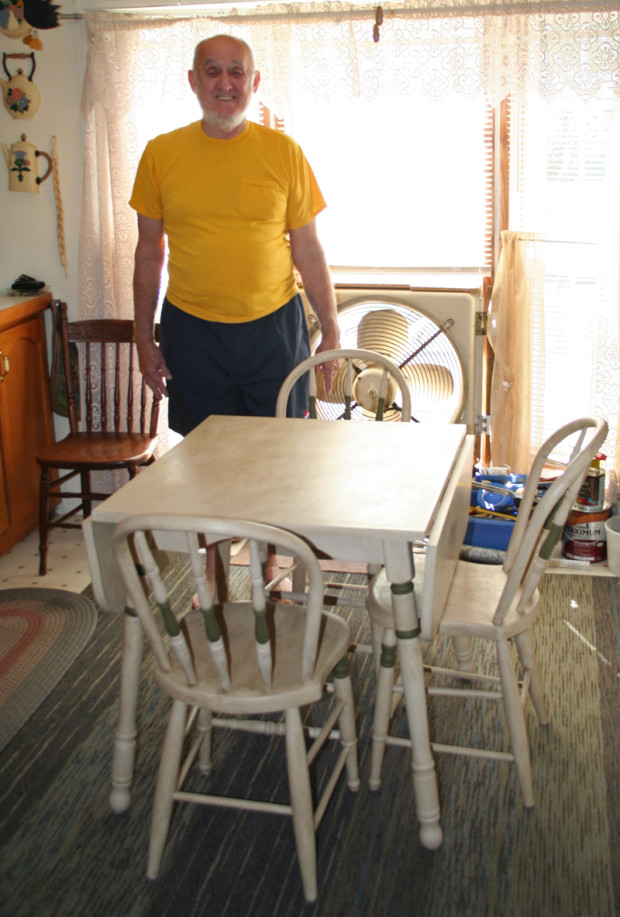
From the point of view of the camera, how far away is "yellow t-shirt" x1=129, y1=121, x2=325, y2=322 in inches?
104

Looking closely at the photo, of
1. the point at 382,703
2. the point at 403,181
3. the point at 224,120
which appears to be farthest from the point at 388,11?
the point at 382,703

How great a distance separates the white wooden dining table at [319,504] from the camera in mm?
1746

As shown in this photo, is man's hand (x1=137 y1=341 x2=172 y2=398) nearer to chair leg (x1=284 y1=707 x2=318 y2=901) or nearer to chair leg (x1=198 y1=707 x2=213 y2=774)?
chair leg (x1=198 y1=707 x2=213 y2=774)

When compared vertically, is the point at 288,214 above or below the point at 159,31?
below

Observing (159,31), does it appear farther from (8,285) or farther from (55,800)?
(55,800)

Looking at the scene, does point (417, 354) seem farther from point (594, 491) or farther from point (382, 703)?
point (382, 703)

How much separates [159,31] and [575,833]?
9.33 ft

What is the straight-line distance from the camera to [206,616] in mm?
1625

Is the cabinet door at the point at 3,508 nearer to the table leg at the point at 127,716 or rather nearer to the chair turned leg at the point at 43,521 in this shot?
the chair turned leg at the point at 43,521

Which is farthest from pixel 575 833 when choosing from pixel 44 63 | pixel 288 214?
pixel 44 63

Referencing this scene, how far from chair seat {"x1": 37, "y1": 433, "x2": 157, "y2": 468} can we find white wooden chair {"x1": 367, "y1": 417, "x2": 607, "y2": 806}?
4.24ft

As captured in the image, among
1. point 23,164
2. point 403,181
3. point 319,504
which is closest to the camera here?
point 319,504

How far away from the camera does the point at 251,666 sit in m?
1.79

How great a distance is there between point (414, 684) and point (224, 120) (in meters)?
1.67
